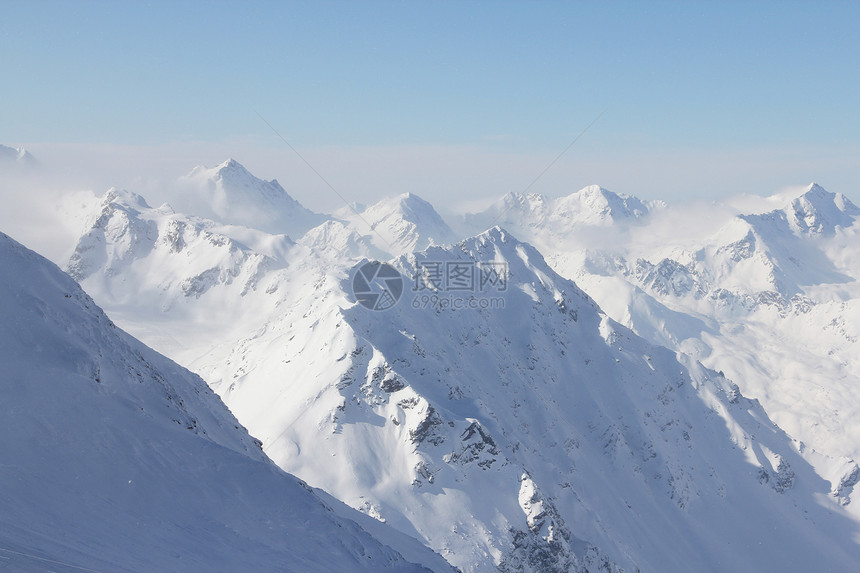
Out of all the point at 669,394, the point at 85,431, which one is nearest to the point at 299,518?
the point at 85,431

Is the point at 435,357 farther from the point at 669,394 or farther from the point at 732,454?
the point at 732,454

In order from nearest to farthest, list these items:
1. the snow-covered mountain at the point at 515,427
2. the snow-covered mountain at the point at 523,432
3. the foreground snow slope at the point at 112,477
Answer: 1. the foreground snow slope at the point at 112,477
2. the snow-covered mountain at the point at 523,432
3. the snow-covered mountain at the point at 515,427

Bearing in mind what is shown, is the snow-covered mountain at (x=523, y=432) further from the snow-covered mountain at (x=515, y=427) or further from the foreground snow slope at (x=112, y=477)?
the foreground snow slope at (x=112, y=477)

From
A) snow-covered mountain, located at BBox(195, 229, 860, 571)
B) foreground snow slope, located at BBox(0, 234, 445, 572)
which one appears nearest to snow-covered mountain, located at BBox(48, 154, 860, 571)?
snow-covered mountain, located at BBox(195, 229, 860, 571)

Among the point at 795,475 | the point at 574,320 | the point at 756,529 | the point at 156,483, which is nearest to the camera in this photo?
the point at 156,483

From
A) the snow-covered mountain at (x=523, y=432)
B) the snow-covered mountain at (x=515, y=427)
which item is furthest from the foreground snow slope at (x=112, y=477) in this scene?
the snow-covered mountain at (x=523, y=432)

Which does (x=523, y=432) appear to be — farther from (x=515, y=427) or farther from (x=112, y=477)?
(x=112, y=477)

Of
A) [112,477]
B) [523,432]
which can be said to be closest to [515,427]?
[523,432]

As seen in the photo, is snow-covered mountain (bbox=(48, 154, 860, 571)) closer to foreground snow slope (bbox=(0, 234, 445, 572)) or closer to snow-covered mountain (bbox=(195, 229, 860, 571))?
snow-covered mountain (bbox=(195, 229, 860, 571))
